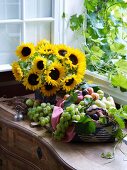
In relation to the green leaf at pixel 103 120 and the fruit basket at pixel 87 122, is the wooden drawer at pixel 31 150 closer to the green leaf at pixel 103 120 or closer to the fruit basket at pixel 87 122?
the fruit basket at pixel 87 122

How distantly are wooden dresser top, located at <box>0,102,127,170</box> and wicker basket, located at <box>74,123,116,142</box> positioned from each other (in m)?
0.03

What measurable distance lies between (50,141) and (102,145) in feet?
0.80

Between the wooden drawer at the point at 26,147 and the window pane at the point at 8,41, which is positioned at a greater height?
the window pane at the point at 8,41

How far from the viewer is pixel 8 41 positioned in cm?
226

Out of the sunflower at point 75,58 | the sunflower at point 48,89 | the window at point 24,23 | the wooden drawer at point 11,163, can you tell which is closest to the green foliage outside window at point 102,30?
the window at point 24,23

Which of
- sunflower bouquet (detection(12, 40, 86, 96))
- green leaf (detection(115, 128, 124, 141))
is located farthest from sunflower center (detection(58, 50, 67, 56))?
green leaf (detection(115, 128, 124, 141))

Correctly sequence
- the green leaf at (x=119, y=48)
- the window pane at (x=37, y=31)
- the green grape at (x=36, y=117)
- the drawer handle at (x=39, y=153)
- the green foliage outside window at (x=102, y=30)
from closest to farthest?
the drawer handle at (x=39, y=153), the green grape at (x=36, y=117), the green leaf at (x=119, y=48), the green foliage outside window at (x=102, y=30), the window pane at (x=37, y=31)

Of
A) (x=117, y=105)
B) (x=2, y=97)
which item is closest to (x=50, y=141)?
(x=117, y=105)

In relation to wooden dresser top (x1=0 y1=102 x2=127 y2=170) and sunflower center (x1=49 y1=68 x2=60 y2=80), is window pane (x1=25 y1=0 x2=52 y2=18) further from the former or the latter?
Result: wooden dresser top (x1=0 y1=102 x2=127 y2=170)

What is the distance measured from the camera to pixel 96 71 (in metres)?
2.27

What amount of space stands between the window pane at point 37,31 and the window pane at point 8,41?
0.07 m

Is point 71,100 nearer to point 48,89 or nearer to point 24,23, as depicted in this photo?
point 48,89

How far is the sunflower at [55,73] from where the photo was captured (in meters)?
1.86

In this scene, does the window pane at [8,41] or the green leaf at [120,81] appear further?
the window pane at [8,41]
